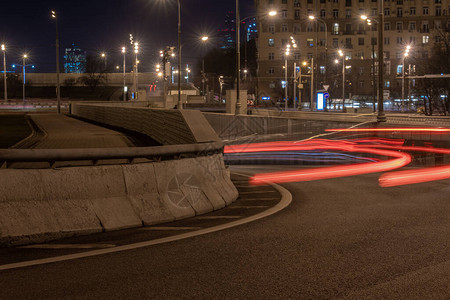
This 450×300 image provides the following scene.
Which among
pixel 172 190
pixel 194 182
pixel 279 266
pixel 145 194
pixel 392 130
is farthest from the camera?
pixel 392 130

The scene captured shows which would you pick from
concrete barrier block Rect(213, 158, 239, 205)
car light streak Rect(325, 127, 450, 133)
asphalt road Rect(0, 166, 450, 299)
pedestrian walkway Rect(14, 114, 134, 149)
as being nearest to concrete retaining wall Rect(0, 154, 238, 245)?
concrete barrier block Rect(213, 158, 239, 205)

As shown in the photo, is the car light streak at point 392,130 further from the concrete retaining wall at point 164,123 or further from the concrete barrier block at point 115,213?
the concrete barrier block at point 115,213

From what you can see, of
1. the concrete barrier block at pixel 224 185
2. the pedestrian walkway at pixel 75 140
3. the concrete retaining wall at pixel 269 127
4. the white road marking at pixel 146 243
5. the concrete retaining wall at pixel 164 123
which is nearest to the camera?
the white road marking at pixel 146 243

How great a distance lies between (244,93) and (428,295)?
3866 cm

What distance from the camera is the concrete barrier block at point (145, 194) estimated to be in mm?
8695

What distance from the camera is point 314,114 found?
4603 cm

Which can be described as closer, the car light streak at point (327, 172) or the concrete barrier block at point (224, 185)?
the concrete barrier block at point (224, 185)

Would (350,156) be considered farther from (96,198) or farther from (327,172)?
(96,198)

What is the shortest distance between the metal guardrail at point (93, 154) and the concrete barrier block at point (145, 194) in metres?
0.21

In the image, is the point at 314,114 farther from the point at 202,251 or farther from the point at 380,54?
the point at 202,251

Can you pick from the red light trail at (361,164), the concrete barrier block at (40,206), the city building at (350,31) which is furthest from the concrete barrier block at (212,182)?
the city building at (350,31)

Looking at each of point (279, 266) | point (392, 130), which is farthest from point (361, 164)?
point (279, 266)

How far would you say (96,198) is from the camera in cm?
830

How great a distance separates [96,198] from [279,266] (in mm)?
3090
